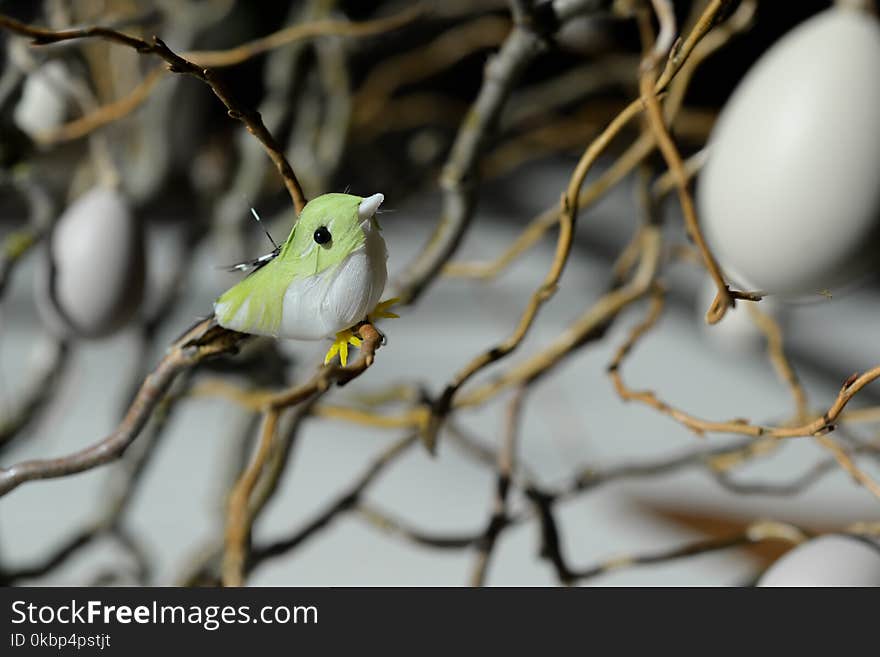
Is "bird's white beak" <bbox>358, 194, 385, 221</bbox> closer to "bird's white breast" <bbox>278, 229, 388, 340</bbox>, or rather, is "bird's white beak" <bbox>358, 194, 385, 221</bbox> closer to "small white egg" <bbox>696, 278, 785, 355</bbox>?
"bird's white breast" <bbox>278, 229, 388, 340</bbox>

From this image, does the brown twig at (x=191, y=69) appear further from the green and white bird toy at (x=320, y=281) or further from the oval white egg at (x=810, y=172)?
the oval white egg at (x=810, y=172)

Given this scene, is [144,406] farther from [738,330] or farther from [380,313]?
[738,330]

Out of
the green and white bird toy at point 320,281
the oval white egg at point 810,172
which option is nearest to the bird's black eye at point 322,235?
the green and white bird toy at point 320,281

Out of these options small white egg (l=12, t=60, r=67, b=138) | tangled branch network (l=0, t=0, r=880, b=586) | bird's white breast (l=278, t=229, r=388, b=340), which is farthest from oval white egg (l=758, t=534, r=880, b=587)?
small white egg (l=12, t=60, r=67, b=138)

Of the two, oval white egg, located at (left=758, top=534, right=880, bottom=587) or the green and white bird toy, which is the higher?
the green and white bird toy
